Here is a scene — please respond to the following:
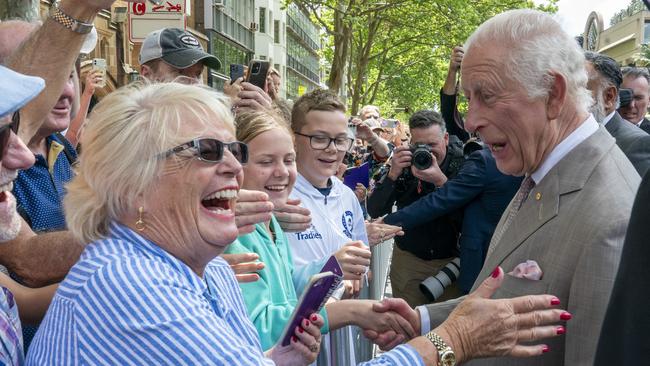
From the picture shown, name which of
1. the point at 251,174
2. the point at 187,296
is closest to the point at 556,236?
the point at 187,296

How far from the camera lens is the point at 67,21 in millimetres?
2658

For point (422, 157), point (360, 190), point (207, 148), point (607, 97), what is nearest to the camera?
point (207, 148)

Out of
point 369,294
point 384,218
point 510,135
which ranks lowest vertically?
point 369,294

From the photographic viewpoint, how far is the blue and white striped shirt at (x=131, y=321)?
179 cm

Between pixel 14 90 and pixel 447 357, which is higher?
pixel 14 90

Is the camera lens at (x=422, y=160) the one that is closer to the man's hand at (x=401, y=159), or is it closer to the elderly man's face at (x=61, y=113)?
the man's hand at (x=401, y=159)

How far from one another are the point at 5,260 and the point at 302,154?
2269 mm

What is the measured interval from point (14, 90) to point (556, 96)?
1.89 metres

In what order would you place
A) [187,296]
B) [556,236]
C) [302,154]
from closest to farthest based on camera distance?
[187,296] → [556,236] → [302,154]

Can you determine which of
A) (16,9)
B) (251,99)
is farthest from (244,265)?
(16,9)

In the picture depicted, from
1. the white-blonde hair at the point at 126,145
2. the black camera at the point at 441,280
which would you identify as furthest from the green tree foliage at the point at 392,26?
the white-blonde hair at the point at 126,145

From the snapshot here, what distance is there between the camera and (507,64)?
9.11ft

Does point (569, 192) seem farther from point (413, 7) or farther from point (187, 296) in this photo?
point (413, 7)

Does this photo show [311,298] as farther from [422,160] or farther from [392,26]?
[392,26]
